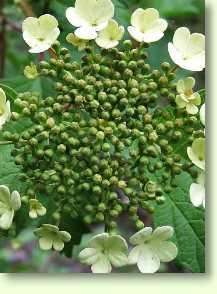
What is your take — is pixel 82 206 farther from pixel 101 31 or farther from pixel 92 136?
pixel 101 31

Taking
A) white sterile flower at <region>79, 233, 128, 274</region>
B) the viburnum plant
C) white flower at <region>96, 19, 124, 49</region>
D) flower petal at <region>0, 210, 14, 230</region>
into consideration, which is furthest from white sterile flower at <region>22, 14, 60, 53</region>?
white sterile flower at <region>79, 233, 128, 274</region>

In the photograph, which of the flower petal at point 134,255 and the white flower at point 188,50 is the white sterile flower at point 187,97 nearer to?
the white flower at point 188,50

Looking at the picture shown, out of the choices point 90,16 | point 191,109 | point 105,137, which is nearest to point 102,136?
point 105,137

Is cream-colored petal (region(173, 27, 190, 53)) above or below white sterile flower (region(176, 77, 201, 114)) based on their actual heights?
above

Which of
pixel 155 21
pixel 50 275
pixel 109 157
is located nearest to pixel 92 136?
pixel 109 157

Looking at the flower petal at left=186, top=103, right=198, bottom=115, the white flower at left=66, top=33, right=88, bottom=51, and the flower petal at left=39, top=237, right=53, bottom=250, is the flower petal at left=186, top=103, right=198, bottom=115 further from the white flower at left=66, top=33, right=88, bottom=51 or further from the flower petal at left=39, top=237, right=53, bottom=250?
the flower petal at left=39, top=237, right=53, bottom=250
